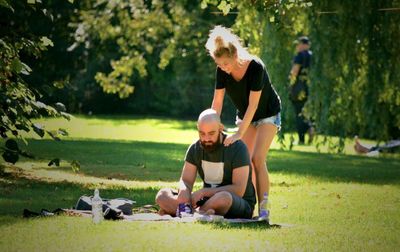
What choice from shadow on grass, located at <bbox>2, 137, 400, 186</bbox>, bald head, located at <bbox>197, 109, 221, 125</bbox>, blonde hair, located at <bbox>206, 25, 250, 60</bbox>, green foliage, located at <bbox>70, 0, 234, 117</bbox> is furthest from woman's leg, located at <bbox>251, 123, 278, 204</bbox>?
green foliage, located at <bbox>70, 0, 234, 117</bbox>

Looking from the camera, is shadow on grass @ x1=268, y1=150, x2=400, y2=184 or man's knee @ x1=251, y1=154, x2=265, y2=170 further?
shadow on grass @ x1=268, y1=150, x2=400, y2=184

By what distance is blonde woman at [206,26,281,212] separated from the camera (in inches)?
314

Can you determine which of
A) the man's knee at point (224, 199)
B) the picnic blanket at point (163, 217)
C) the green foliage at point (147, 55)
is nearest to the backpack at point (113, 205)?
the picnic blanket at point (163, 217)

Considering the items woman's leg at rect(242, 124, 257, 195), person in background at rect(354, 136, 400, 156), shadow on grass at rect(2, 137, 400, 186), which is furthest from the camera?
person in background at rect(354, 136, 400, 156)

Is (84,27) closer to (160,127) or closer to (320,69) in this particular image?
(160,127)

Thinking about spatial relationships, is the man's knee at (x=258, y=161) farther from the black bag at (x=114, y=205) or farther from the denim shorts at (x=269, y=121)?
the black bag at (x=114, y=205)

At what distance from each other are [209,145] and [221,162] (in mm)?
182

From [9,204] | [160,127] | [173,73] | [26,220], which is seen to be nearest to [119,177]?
[9,204]

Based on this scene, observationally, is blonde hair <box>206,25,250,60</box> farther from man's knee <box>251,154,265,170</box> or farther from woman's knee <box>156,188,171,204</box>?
woman's knee <box>156,188,171,204</box>

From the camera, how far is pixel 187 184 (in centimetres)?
800

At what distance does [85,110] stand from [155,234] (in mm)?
25657

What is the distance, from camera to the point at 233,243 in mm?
6574

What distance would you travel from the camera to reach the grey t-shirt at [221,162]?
792cm

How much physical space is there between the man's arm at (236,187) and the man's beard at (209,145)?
252 millimetres
